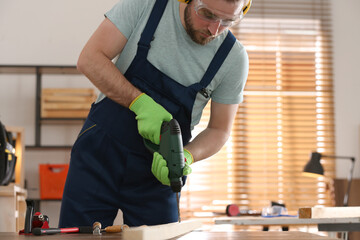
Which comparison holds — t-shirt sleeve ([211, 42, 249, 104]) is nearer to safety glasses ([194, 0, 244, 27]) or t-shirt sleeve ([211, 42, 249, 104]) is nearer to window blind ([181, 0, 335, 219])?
safety glasses ([194, 0, 244, 27])

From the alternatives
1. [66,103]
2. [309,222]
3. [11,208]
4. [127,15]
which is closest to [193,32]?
[127,15]

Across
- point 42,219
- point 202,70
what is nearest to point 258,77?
point 202,70

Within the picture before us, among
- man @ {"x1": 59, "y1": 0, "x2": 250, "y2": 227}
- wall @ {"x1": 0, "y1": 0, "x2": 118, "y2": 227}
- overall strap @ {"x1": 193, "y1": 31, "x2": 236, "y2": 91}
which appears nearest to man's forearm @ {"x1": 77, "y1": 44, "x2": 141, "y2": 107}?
man @ {"x1": 59, "y1": 0, "x2": 250, "y2": 227}

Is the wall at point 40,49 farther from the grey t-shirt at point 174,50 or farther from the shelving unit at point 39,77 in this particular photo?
the grey t-shirt at point 174,50

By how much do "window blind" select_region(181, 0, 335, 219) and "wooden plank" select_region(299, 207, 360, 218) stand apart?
1.96 metres

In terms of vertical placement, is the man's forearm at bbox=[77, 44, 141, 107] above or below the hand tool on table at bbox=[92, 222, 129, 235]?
above

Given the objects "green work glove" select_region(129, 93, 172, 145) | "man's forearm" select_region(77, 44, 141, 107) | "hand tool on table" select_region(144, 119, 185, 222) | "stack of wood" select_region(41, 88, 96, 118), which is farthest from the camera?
"stack of wood" select_region(41, 88, 96, 118)

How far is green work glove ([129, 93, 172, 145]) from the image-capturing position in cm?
149

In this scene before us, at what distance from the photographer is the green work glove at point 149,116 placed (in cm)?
149

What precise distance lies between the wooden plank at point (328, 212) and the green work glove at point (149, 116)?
128 cm

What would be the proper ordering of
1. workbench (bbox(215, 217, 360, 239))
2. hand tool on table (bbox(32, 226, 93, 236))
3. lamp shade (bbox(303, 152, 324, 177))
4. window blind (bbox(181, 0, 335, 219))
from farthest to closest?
1. window blind (bbox(181, 0, 335, 219))
2. lamp shade (bbox(303, 152, 324, 177))
3. workbench (bbox(215, 217, 360, 239))
4. hand tool on table (bbox(32, 226, 93, 236))

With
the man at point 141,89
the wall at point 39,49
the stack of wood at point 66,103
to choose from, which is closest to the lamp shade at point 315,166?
the stack of wood at point 66,103

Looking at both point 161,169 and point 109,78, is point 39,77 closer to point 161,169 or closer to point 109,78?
point 109,78

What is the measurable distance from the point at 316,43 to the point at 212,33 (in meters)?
3.48
